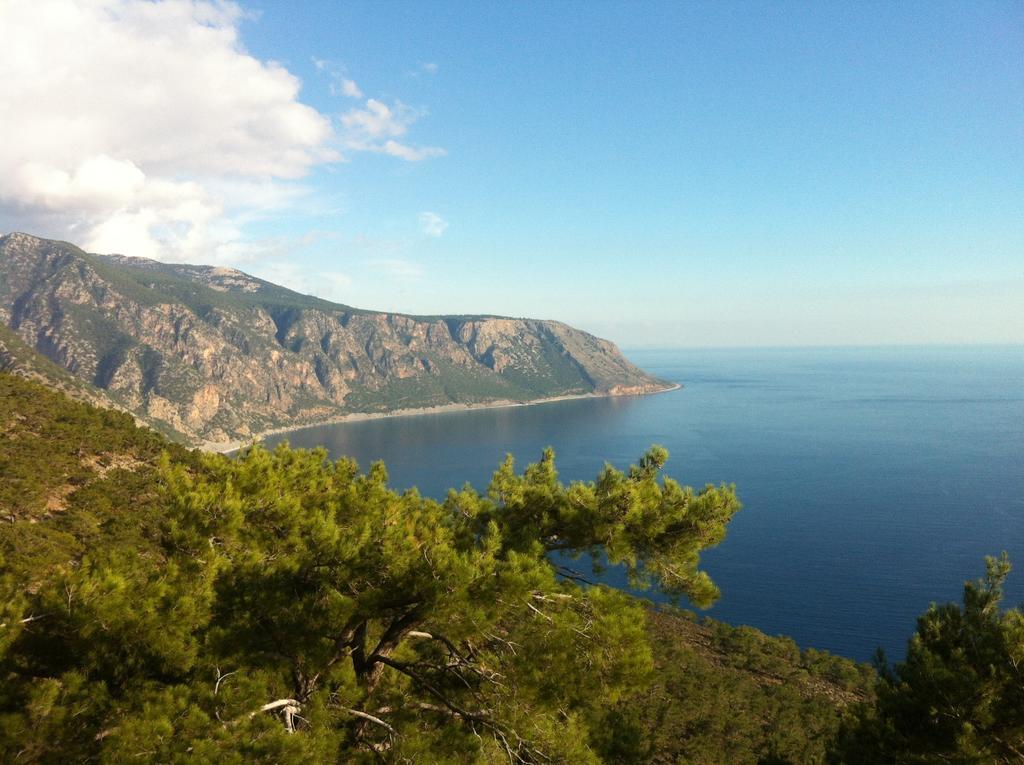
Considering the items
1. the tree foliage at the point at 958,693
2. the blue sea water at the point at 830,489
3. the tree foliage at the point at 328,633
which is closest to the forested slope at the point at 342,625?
the tree foliage at the point at 328,633

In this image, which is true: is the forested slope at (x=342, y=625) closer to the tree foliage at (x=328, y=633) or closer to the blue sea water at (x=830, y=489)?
the tree foliage at (x=328, y=633)

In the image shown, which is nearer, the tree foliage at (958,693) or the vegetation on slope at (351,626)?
the vegetation on slope at (351,626)

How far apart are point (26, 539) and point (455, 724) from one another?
31.1 m

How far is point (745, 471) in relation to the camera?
118938 mm

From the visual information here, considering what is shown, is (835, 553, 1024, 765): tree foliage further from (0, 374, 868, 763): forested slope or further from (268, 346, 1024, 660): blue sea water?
(268, 346, 1024, 660): blue sea water

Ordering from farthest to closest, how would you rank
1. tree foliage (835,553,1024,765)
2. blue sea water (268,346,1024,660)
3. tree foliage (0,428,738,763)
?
blue sea water (268,346,1024,660)
tree foliage (835,553,1024,765)
tree foliage (0,428,738,763)

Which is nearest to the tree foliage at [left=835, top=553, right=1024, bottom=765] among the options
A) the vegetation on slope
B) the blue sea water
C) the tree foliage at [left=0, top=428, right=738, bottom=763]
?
the vegetation on slope

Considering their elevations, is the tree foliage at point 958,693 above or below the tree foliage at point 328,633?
below

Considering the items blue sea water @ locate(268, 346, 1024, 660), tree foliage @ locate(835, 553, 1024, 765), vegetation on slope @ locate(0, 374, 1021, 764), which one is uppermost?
vegetation on slope @ locate(0, 374, 1021, 764)

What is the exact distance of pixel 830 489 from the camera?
342 ft

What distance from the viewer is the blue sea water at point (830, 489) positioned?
61.8 metres

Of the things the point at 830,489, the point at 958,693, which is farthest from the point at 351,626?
the point at 830,489

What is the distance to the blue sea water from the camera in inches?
2431

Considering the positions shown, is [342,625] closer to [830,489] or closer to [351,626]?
[351,626]
